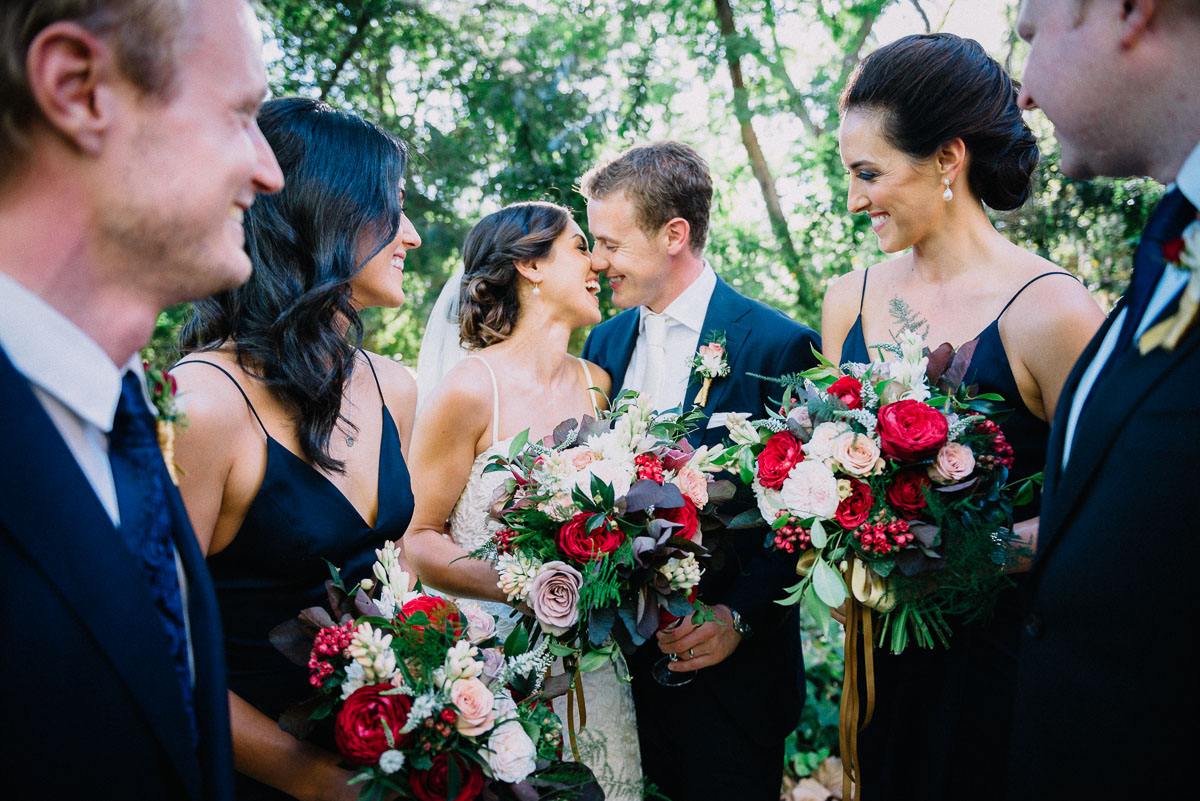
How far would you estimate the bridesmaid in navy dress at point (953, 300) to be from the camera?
108 inches

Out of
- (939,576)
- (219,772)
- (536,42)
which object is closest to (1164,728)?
(939,576)

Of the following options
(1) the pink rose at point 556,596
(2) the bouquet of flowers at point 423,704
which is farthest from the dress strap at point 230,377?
(1) the pink rose at point 556,596

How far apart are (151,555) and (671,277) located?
3.28m

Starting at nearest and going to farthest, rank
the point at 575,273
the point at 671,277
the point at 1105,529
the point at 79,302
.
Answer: the point at 79,302 < the point at 1105,529 < the point at 575,273 < the point at 671,277

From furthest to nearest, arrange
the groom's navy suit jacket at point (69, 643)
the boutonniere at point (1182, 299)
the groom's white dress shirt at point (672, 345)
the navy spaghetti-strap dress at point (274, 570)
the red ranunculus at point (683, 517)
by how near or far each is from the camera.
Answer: the groom's white dress shirt at point (672, 345), the red ranunculus at point (683, 517), the navy spaghetti-strap dress at point (274, 570), the boutonniere at point (1182, 299), the groom's navy suit jacket at point (69, 643)

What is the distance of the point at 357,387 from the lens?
2.84m

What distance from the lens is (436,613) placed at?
82.7 inches

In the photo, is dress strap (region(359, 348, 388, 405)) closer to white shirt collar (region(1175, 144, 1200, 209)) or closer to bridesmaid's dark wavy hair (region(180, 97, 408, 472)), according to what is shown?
bridesmaid's dark wavy hair (region(180, 97, 408, 472))

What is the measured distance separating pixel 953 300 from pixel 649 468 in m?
1.49

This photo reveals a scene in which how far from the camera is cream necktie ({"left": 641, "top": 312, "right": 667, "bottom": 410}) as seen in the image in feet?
13.3

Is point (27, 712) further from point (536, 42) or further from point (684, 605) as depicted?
point (536, 42)

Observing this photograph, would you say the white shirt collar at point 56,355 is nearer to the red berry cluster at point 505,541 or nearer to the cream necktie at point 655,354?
the red berry cluster at point 505,541

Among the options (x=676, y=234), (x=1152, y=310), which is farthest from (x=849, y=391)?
(x=676, y=234)

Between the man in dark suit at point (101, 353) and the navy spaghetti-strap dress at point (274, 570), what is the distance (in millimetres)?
801
